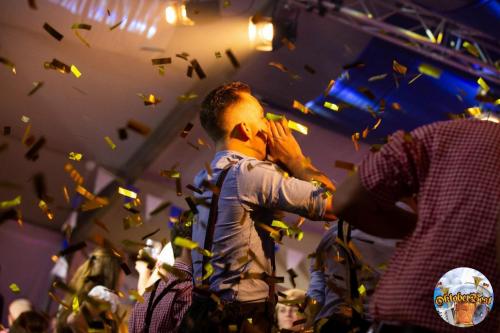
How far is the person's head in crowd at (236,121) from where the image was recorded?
9.61 ft

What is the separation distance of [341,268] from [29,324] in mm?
2635

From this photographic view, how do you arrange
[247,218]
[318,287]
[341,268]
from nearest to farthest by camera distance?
[247,218], [341,268], [318,287]

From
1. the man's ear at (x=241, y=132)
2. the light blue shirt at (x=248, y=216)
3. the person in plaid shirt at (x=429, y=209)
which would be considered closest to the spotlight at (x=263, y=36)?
the man's ear at (x=241, y=132)

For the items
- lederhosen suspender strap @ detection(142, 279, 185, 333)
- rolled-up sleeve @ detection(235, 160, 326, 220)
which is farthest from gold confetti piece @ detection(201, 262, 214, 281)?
lederhosen suspender strap @ detection(142, 279, 185, 333)

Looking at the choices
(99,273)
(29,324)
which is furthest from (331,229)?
(29,324)

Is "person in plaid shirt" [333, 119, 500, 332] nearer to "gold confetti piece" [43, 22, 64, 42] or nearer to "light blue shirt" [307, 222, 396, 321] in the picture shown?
"light blue shirt" [307, 222, 396, 321]

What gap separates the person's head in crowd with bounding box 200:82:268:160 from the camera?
2928mm

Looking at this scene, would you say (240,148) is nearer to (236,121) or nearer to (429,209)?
(236,121)

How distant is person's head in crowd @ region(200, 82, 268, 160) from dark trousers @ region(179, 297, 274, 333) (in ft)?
2.08

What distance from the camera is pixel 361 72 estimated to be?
24.8 feet

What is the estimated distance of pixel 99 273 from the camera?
481 centimetres

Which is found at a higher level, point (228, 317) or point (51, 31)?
point (51, 31)

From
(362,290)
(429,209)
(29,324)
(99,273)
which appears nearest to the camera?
(429,209)

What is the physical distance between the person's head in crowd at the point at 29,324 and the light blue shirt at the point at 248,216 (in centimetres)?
234
